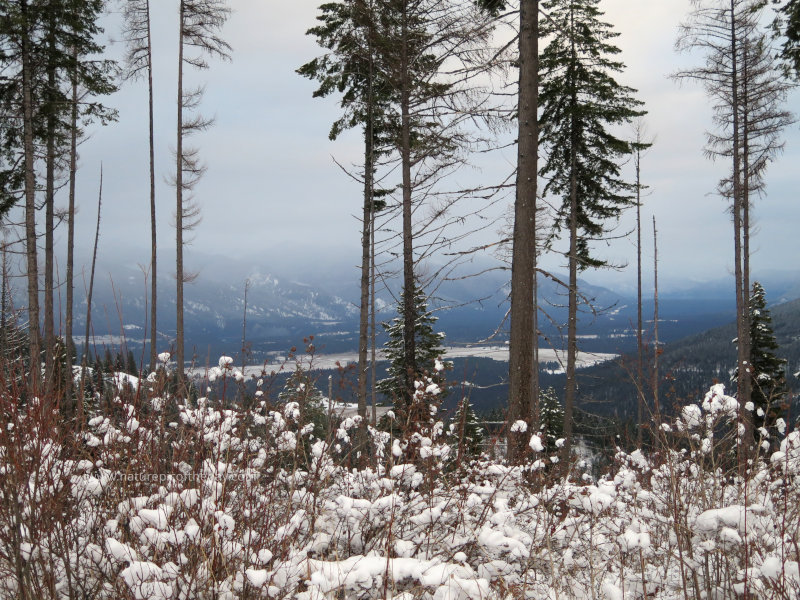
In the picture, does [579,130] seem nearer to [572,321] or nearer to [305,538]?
[572,321]

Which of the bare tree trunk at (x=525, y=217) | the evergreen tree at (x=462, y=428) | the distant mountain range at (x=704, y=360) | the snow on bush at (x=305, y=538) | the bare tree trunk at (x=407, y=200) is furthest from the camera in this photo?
the distant mountain range at (x=704, y=360)

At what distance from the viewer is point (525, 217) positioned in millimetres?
6449

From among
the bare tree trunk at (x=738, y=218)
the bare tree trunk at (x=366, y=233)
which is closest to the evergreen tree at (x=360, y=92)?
the bare tree trunk at (x=366, y=233)

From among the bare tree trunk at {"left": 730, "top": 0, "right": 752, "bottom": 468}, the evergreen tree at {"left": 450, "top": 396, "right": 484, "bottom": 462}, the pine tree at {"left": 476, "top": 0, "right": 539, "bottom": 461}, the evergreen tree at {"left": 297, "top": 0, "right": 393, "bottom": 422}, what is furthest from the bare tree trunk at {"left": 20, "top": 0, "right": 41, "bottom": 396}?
the bare tree trunk at {"left": 730, "top": 0, "right": 752, "bottom": 468}

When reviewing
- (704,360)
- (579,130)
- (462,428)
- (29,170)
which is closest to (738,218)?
(579,130)

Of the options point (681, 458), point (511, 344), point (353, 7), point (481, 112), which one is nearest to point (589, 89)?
point (353, 7)

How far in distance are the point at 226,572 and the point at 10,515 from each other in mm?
1062

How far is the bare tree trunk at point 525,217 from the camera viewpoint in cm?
632

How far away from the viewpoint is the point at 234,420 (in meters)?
4.48

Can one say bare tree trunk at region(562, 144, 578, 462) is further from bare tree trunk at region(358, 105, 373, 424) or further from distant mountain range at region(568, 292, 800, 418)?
distant mountain range at region(568, 292, 800, 418)

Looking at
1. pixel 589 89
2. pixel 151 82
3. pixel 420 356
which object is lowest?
pixel 420 356

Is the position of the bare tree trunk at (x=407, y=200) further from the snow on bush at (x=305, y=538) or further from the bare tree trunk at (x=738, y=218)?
the bare tree trunk at (x=738, y=218)

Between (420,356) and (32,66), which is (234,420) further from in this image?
(420,356)

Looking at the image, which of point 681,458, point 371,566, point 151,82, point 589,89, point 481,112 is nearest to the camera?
point 371,566
